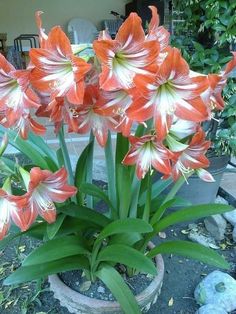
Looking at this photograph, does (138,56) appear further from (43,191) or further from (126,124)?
(43,191)

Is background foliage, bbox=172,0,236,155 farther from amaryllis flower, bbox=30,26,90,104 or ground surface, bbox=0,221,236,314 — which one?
amaryllis flower, bbox=30,26,90,104

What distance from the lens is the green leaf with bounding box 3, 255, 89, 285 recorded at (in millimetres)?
1057

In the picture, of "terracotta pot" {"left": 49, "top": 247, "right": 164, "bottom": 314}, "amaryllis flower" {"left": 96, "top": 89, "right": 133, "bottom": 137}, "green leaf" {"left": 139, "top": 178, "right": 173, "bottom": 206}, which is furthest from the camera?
"green leaf" {"left": 139, "top": 178, "right": 173, "bottom": 206}

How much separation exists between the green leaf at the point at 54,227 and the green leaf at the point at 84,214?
0.02 metres

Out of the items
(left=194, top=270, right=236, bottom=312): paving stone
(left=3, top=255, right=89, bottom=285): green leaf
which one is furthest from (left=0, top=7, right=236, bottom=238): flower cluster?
(left=194, top=270, right=236, bottom=312): paving stone

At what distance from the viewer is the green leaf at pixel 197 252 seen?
1.08 metres

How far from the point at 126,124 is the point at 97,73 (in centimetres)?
13

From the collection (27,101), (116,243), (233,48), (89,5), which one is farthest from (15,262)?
(89,5)

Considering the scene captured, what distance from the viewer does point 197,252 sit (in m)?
1.11

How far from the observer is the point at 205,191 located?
81.7 inches

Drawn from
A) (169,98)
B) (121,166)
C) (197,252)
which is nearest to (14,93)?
(169,98)

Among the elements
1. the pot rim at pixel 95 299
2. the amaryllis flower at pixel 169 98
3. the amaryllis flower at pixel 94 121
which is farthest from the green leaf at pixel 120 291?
the amaryllis flower at pixel 169 98

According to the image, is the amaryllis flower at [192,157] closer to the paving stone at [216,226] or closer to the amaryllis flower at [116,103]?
the amaryllis flower at [116,103]

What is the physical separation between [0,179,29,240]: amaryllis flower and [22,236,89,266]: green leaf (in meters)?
0.15
